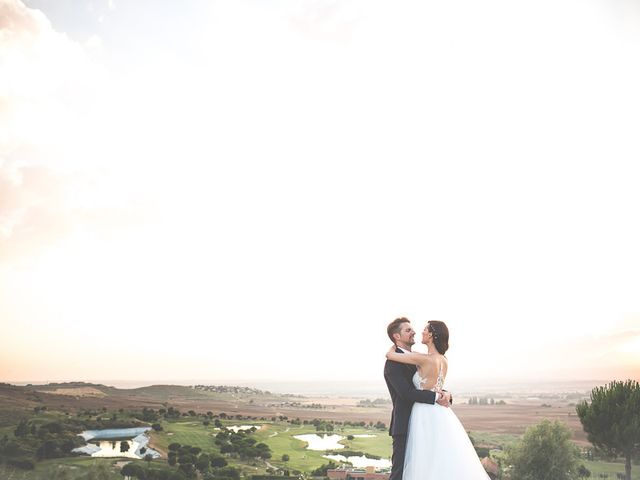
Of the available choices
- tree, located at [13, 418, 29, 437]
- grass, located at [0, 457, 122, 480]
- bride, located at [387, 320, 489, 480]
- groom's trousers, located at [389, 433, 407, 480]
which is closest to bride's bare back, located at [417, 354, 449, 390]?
A: bride, located at [387, 320, 489, 480]

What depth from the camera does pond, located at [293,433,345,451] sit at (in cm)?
6418

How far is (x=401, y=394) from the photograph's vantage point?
7398 mm

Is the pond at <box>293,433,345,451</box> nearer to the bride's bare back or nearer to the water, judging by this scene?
the water

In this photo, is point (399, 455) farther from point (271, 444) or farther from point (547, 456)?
point (271, 444)

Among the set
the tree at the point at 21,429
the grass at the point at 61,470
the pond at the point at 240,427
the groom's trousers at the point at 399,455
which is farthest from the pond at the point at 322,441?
the groom's trousers at the point at 399,455

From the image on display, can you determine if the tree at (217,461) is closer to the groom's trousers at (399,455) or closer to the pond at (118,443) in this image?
the pond at (118,443)

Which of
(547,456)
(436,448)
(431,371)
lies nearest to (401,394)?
(431,371)

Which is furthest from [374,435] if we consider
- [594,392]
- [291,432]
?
[594,392]

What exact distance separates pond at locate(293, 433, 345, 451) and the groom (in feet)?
193

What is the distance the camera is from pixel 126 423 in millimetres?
48344

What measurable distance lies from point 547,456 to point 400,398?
30476 mm

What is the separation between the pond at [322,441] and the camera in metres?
64.2

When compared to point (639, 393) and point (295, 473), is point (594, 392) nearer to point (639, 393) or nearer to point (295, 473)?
point (639, 393)

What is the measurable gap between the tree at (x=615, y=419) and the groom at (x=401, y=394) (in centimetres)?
2442
